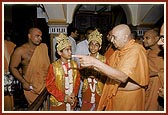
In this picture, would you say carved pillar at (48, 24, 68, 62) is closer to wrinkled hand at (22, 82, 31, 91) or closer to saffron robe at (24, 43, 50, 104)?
saffron robe at (24, 43, 50, 104)

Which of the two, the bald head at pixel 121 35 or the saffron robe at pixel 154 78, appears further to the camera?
the saffron robe at pixel 154 78

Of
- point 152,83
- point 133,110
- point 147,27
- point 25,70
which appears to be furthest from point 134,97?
point 25,70

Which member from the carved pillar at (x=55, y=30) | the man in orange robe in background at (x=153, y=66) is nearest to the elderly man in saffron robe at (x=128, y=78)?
the man in orange robe in background at (x=153, y=66)

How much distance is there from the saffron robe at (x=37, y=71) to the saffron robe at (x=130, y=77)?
28.1 inches

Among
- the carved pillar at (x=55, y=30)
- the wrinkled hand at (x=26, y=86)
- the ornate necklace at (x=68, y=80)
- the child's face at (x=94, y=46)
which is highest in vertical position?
the carved pillar at (x=55, y=30)

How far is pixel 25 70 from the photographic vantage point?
2.37 meters

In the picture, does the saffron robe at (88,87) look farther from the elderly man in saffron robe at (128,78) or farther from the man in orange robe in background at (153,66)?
the man in orange robe in background at (153,66)

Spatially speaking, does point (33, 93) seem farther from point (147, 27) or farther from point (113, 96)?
point (147, 27)

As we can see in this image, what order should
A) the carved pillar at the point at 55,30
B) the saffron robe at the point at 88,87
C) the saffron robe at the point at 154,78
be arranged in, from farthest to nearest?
the carved pillar at the point at 55,30, the saffron robe at the point at 154,78, the saffron robe at the point at 88,87

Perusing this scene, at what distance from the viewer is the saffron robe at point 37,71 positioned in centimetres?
232

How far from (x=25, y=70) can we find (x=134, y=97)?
102cm

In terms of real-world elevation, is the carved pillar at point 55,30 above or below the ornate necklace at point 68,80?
above

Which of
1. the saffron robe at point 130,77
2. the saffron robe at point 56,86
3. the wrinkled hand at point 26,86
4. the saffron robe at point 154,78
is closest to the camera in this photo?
the saffron robe at point 130,77

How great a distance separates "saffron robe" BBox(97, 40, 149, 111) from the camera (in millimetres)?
1682
